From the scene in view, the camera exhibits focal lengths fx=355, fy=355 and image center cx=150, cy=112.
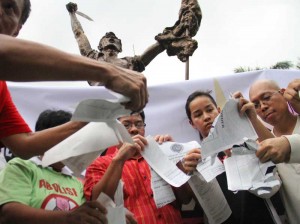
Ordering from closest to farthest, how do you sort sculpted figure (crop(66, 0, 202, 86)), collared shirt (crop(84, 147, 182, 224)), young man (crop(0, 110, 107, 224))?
1. young man (crop(0, 110, 107, 224))
2. collared shirt (crop(84, 147, 182, 224))
3. sculpted figure (crop(66, 0, 202, 86))

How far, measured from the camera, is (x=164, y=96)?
289 cm

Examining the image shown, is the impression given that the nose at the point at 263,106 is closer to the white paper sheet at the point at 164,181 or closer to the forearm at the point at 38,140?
the white paper sheet at the point at 164,181

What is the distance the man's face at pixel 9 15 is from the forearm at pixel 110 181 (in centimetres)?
70

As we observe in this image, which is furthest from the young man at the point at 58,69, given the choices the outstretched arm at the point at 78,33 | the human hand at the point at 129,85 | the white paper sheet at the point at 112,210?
the outstretched arm at the point at 78,33

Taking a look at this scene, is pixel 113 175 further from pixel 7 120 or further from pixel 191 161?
pixel 7 120

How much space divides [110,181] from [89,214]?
237 millimetres

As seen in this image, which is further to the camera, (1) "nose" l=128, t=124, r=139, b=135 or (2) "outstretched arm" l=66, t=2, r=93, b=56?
(2) "outstretched arm" l=66, t=2, r=93, b=56

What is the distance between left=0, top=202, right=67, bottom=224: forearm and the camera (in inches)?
51.7

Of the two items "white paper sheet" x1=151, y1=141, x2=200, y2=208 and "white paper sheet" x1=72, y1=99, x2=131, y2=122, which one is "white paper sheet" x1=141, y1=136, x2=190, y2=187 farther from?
"white paper sheet" x1=72, y1=99, x2=131, y2=122

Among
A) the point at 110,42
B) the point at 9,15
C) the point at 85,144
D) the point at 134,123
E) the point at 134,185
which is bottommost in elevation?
the point at 134,185

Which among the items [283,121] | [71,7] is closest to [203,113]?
[283,121]

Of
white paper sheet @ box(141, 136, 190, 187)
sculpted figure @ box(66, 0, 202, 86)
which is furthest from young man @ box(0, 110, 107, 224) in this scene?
sculpted figure @ box(66, 0, 202, 86)

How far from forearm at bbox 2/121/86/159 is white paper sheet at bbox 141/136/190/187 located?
34 centimetres

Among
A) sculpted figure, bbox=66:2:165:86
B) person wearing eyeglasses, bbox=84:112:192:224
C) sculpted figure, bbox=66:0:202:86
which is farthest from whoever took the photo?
sculpted figure, bbox=66:2:165:86
